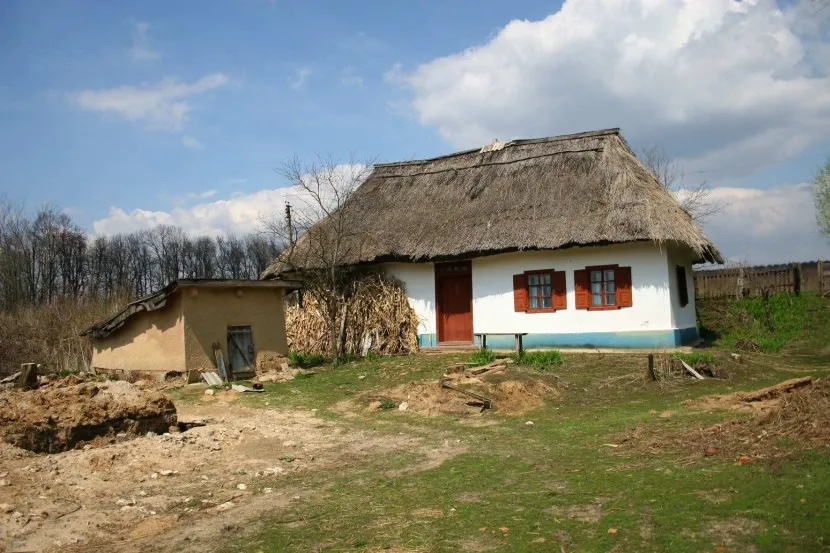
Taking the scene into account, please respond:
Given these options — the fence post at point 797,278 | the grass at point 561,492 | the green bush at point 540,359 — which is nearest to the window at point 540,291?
the green bush at point 540,359

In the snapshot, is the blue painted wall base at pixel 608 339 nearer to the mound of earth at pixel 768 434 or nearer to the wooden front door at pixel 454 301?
the wooden front door at pixel 454 301

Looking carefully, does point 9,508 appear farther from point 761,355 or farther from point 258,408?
point 761,355

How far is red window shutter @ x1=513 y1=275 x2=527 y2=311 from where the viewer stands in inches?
710

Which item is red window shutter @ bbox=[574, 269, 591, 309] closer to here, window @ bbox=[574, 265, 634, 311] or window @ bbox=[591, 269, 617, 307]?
window @ bbox=[574, 265, 634, 311]

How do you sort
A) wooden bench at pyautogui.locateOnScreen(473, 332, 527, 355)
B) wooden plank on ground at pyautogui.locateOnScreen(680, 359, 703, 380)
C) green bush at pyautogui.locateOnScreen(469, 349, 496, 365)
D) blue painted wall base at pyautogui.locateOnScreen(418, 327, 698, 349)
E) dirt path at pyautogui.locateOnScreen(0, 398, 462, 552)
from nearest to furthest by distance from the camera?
dirt path at pyautogui.locateOnScreen(0, 398, 462, 552), wooden plank on ground at pyautogui.locateOnScreen(680, 359, 703, 380), green bush at pyautogui.locateOnScreen(469, 349, 496, 365), wooden bench at pyautogui.locateOnScreen(473, 332, 527, 355), blue painted wall base at pyautogui.locateOnScreen(418, 327, 698, 349)

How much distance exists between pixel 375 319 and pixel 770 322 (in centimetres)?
1207

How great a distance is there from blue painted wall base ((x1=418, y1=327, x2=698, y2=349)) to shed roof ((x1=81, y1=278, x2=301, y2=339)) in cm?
636

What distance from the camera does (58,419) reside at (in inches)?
325

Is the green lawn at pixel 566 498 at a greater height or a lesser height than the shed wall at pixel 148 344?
lesser

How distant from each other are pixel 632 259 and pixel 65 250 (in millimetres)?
37453

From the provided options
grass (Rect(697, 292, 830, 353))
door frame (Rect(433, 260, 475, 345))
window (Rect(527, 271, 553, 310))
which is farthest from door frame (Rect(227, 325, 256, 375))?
grass (Rect(697, 292, 830, 353))

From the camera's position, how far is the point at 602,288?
56.3ft

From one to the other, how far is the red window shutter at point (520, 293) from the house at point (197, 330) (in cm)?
603

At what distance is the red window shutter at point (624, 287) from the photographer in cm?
1675
